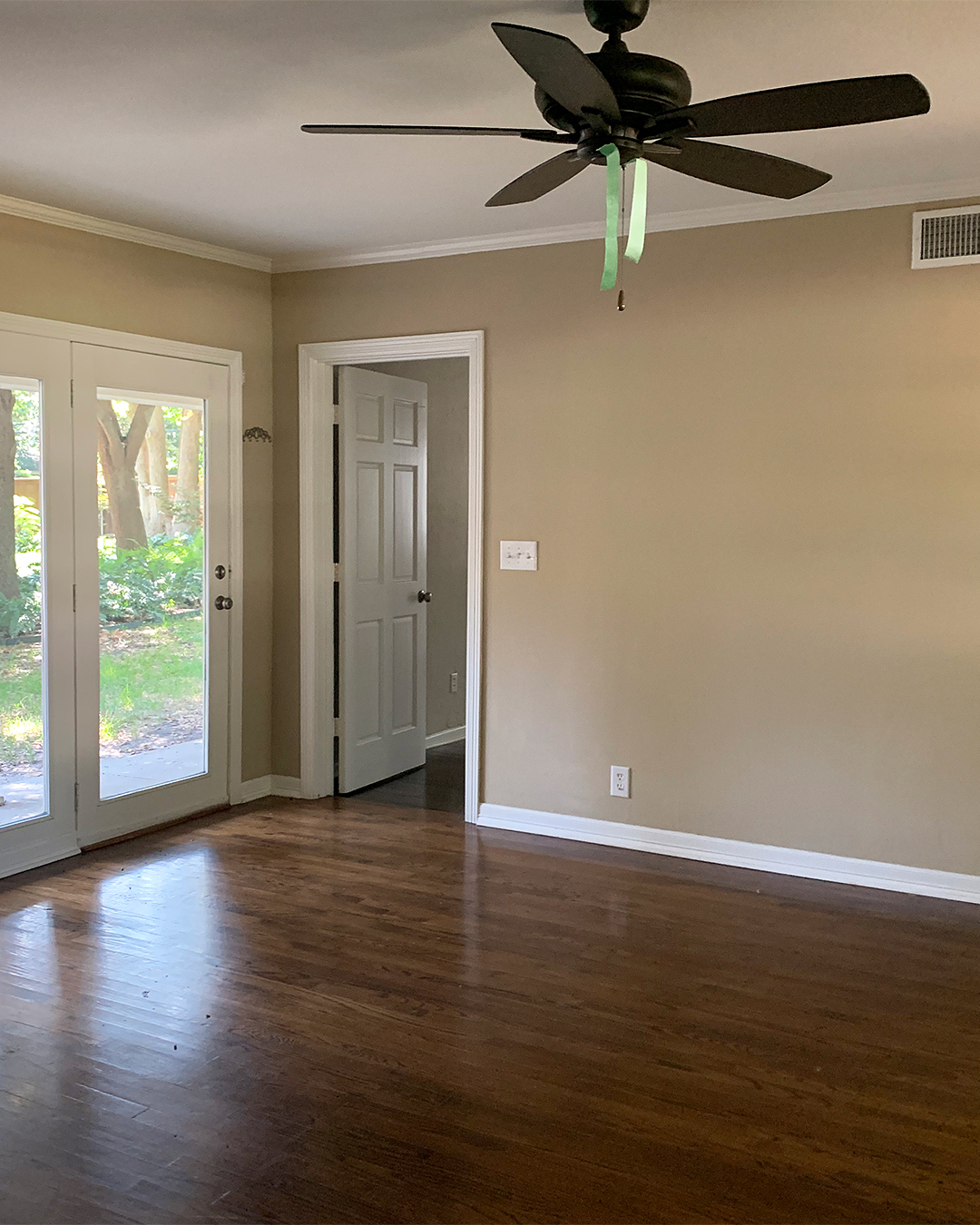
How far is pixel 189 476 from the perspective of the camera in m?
5.01

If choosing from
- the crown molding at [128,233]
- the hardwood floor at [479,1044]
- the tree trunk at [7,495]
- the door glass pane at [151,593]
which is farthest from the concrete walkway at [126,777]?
the crown molding at [128,233]

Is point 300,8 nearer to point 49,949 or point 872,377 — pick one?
point 872,377

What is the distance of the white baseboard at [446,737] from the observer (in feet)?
22.1

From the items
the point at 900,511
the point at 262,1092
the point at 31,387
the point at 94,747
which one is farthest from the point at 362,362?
the point at 262,1092

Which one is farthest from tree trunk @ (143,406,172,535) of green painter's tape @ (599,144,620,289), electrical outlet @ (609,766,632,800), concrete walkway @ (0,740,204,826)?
green painter's tape @ (599,144,620,289)

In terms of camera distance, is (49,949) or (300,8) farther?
(49,949)

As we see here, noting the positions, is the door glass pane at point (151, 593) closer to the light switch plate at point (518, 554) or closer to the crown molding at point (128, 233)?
the crown molding at point (128, 233)

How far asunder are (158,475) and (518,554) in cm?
161

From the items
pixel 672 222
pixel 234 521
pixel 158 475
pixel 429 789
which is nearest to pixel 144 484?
pixel 158 475

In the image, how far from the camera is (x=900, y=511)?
13.5ft

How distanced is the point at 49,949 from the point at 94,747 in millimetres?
1200

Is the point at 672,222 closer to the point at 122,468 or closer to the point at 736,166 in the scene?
the point at 736,166

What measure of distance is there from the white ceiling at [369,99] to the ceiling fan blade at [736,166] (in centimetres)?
30

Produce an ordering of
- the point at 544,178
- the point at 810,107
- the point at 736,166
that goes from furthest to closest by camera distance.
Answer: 1. the point at 544,178
2. the point at 736,166
3. the point at 810,107
